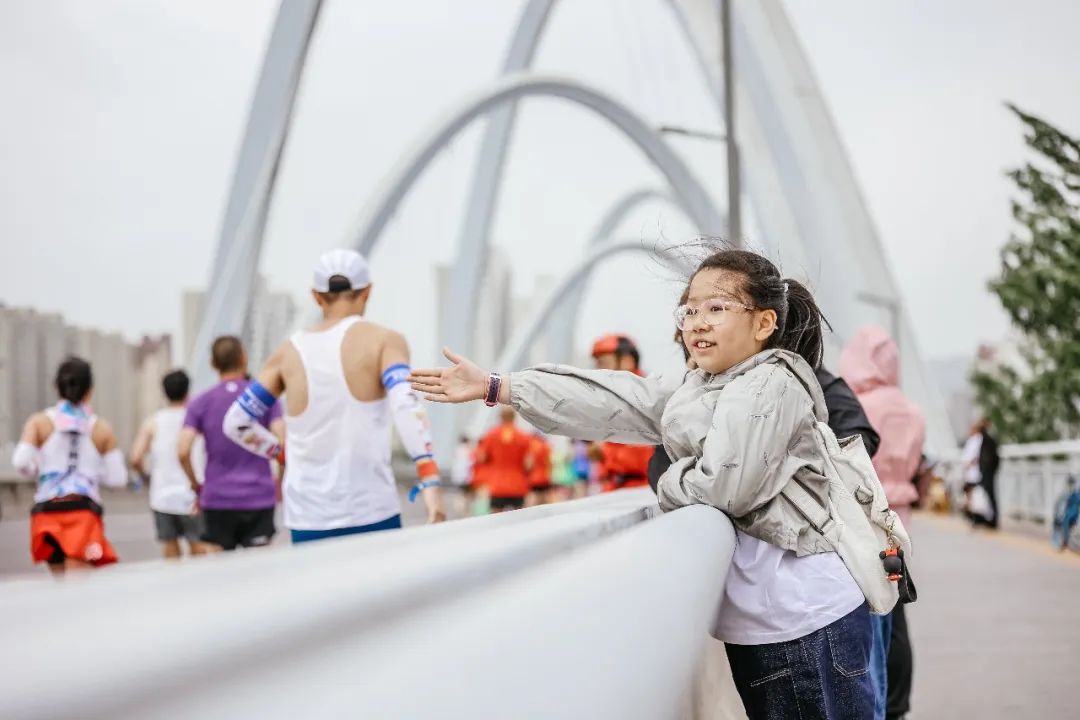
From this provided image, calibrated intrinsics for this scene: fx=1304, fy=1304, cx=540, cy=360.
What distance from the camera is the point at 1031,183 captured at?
16719mm

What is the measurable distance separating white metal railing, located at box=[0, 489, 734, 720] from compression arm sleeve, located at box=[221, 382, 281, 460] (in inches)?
155

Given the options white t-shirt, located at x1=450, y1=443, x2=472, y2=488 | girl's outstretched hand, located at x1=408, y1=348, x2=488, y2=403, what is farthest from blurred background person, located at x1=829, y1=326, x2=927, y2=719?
white t-shirt, located at x1=450, y1=443, x2=472, y2=488

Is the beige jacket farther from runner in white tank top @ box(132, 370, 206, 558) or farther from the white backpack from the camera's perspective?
runner in white tank top @ box(132, 370, 206, 558)

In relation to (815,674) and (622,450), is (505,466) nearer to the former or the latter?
(622,450)

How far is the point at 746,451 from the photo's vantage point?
242 cm

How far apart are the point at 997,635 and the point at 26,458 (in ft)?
19.5

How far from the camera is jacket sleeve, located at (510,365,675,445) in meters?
2.83

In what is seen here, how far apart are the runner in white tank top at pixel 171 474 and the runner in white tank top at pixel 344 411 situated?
374cm

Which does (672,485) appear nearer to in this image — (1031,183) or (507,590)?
(507,590)

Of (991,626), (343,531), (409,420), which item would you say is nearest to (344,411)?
(409,420)

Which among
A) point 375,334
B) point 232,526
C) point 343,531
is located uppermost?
point 375,334

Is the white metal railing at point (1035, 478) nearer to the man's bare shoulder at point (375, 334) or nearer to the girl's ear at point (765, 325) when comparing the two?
the man's bare shoulder at point (375, 334)

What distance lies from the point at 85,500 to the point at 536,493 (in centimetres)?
1126

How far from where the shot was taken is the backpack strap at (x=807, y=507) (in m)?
2.60
